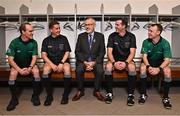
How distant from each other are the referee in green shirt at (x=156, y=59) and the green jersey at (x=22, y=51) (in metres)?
1.49

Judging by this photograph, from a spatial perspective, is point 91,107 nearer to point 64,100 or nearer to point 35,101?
point 64,100

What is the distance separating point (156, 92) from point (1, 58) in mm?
2614

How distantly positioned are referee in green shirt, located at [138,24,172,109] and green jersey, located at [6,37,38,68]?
1488mm

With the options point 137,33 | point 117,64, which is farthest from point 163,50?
point 137,33

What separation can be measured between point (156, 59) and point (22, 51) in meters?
1.81

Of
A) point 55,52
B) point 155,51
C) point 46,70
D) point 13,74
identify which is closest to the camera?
point 13,74

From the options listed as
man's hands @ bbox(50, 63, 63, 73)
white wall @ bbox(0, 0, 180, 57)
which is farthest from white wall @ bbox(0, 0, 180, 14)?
man's hands @ bbox(50, 63, 63, 73)

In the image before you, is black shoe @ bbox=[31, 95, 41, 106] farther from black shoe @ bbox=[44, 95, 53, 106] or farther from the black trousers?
the black trousers

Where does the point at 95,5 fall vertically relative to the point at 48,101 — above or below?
above

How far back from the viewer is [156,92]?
158 inches

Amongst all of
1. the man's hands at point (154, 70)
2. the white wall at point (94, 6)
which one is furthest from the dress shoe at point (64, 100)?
the white wall at point (94, 6)

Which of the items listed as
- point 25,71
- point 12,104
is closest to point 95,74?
point 25,71

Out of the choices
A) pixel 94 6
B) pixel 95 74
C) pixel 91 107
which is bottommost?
pixel 91 107

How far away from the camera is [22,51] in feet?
11.7
